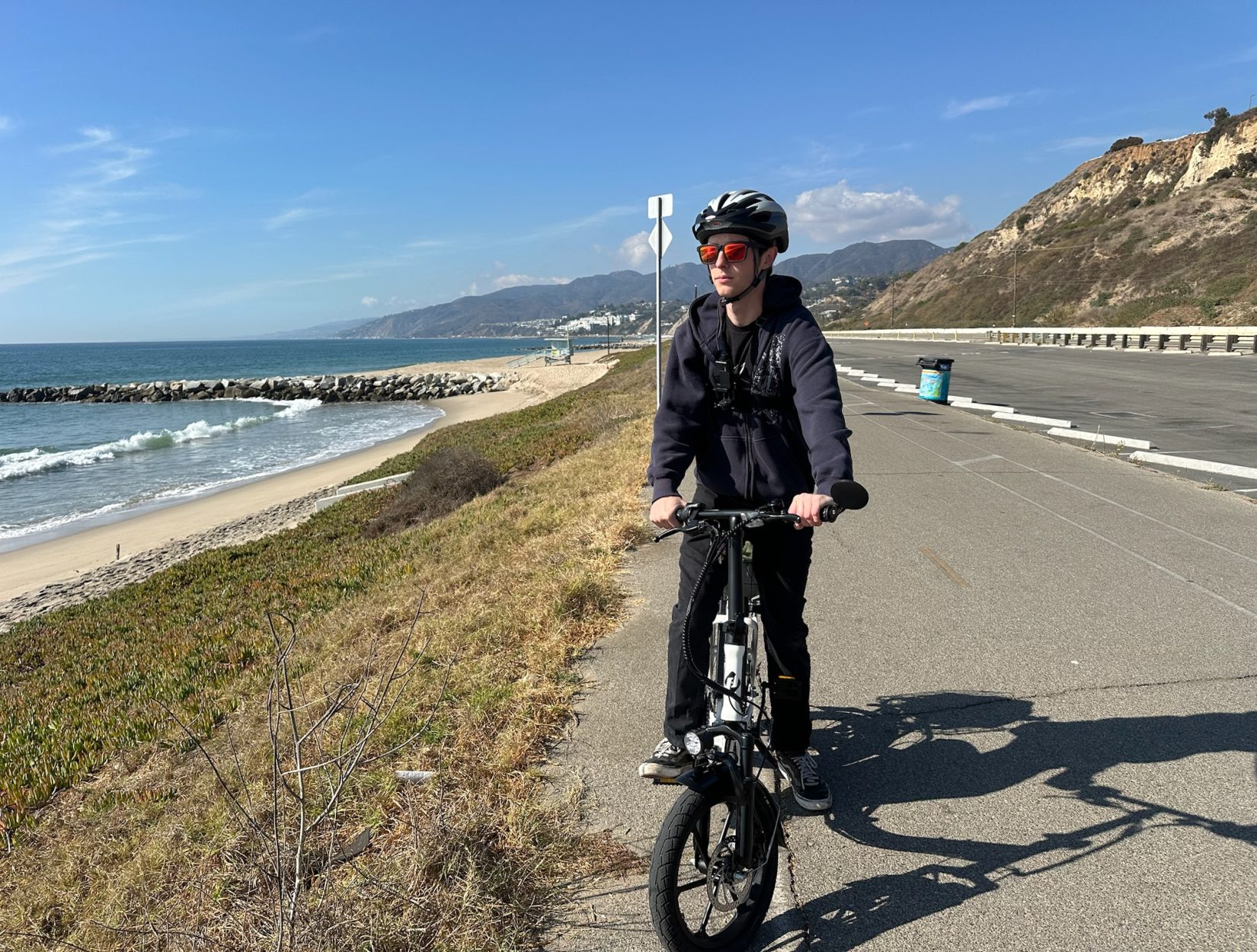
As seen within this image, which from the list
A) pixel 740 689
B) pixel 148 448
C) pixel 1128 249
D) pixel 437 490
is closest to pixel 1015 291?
pixel 1128 249

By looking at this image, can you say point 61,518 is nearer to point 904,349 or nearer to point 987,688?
point 987,688

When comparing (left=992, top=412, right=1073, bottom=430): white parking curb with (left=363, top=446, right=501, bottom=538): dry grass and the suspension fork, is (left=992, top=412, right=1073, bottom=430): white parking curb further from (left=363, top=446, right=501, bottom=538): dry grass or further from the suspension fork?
the suspension fork

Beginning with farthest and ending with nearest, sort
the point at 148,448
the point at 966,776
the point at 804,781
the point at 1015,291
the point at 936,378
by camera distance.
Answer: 1. the point at 1015,291
2. the point at 148,448
3. the point at 936,378
4. the point at 966,776
5. the point at 804,781

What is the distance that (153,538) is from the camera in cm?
1733

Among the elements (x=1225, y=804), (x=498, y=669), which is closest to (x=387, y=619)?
(x=498, y=669)

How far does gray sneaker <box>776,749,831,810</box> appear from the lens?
310 cm

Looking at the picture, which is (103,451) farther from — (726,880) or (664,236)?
(726,880)

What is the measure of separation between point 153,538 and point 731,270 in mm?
18111

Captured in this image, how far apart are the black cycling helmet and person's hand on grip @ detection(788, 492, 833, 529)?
0.89 meters

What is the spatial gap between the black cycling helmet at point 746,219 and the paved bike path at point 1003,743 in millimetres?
2156

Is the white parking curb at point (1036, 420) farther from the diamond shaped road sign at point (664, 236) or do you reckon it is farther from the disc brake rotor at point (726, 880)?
the disc brake rotor at point (726, 880)

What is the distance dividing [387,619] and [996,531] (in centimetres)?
535

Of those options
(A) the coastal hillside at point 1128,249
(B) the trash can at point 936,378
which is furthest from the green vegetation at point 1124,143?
(B) the trash can at point 936,378

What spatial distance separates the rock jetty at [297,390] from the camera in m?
61.6
